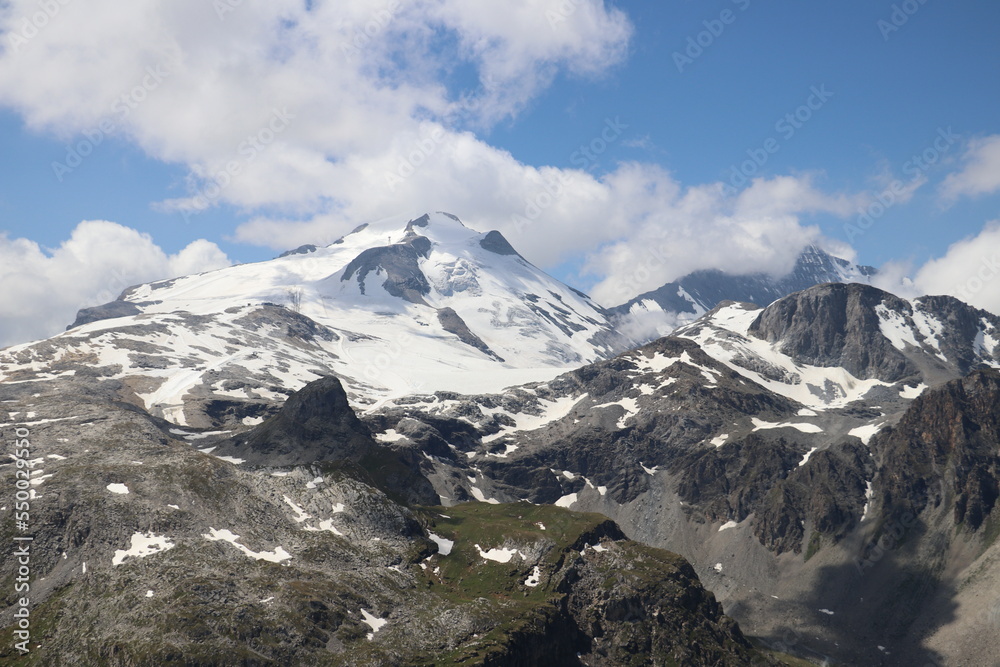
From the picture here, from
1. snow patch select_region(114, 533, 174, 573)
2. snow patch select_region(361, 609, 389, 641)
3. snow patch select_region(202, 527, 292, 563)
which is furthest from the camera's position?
snow patch select_region(202, 527, 292, 563)

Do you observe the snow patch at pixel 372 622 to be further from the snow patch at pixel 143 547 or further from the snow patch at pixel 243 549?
the snow patch at pixel 143 547

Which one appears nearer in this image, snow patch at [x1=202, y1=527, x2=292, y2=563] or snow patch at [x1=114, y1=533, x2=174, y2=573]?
snow patch at [x1=114, y1=533, x2=174, y2=573]

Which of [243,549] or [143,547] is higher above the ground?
[243,549]

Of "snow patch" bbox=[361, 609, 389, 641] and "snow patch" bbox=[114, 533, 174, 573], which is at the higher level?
"snow patch" bbox=[114, 533, 174, 573]

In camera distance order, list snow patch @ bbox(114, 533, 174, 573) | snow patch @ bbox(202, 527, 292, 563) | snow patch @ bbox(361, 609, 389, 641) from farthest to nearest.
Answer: snow patch @ bbox(202, 527, 292, 563), snow patch @ bbox(114, 533, 174, 573), snow patch @ bbox(361, 609, 389, 641)

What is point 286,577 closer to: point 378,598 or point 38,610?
point 378,598

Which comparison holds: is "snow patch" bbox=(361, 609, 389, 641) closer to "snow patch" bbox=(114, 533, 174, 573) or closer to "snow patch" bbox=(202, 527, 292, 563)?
"snow patch" bbox=(202, 527, 292, 563)

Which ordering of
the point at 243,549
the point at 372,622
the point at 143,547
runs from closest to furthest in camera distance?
1. the point at 372,622
2. the point at 143,547
3. the point at 243,549

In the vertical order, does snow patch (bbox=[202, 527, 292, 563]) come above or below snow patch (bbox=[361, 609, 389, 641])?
above

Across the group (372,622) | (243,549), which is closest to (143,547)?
(243,549)

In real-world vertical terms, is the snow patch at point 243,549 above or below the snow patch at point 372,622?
above

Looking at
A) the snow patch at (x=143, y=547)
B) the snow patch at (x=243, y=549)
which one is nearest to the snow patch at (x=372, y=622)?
the snow patch at (x=243, y=549)

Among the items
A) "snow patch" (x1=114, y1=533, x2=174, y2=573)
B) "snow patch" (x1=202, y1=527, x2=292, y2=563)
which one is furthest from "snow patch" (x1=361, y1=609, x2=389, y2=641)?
"snow patch" (x1=114, y1=533, x2=174, y2=573)

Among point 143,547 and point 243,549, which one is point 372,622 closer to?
point 243,549
